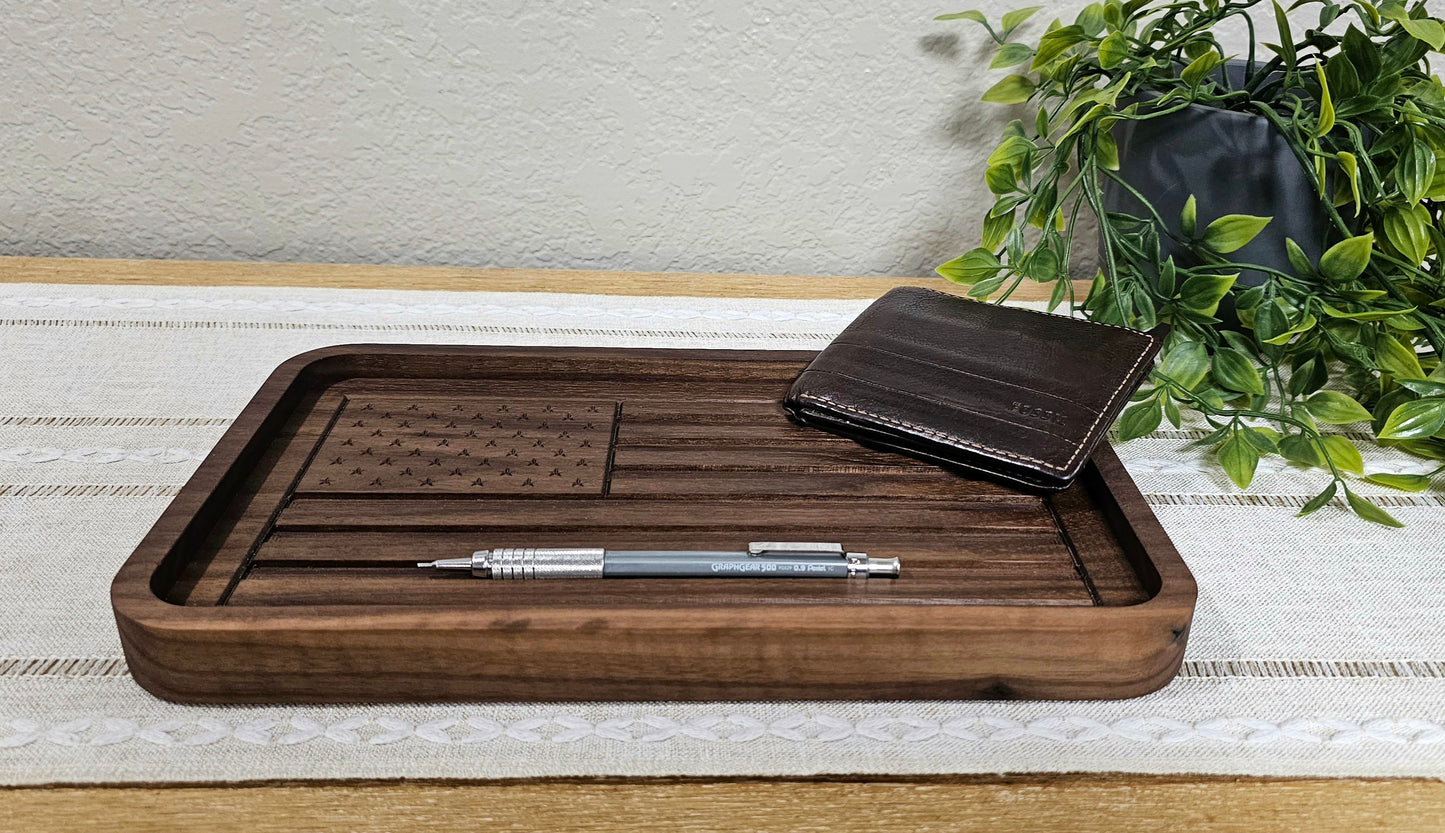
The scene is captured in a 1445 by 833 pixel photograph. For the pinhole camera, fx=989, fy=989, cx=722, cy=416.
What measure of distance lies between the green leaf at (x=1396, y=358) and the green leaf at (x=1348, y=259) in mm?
46

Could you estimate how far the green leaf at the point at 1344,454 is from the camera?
0.57 meters

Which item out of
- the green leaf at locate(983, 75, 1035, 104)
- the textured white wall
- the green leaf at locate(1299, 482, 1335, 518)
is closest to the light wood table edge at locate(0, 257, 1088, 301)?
the textured white wall

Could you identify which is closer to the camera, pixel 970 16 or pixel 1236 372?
pixel 1236 372

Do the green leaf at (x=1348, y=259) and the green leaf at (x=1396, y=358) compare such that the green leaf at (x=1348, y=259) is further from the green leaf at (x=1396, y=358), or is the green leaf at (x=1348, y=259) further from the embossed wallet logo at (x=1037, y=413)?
the embossed wallet logo at (x=1037, y=413)

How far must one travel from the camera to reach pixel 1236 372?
1.91 ft

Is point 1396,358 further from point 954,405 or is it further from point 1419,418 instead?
point 954,405

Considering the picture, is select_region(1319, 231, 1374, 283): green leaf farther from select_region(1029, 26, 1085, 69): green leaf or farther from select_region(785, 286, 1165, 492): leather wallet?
select_region(1029, 26, 1085, 69): green leaf

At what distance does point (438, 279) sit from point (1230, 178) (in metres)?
0.65

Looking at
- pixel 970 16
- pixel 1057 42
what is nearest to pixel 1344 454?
pixel 1057 42

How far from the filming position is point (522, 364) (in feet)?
2.02

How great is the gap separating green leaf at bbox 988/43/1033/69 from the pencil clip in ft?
1.79

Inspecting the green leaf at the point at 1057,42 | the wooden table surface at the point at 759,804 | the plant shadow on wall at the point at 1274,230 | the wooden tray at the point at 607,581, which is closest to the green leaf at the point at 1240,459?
the plant shadow on wall at the point at 1274,230

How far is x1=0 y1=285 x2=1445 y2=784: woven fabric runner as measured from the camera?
0.38 m

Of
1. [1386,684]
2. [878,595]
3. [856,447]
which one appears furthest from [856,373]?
[1386,684]
